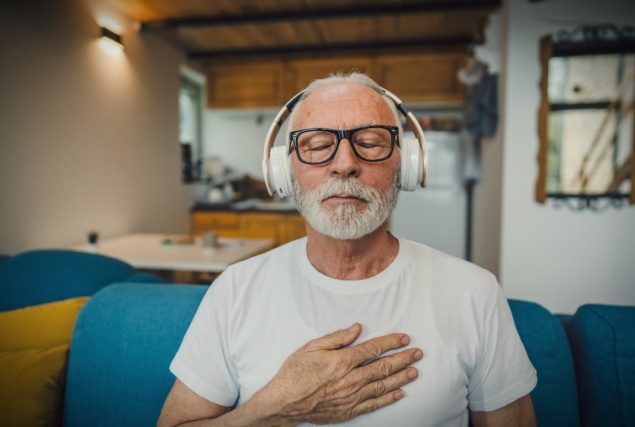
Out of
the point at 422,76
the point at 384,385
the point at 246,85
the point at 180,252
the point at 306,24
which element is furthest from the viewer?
the point at 246,85

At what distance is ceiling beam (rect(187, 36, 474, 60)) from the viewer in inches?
147

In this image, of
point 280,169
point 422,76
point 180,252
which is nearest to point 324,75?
point 422,76

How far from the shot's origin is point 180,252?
215 cm

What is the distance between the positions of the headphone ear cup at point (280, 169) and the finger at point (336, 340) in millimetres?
346

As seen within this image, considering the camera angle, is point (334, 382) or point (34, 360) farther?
point (34, 360)

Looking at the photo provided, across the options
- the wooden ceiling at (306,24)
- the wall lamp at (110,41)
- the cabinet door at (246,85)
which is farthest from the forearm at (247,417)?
the cabinet door at (246,85)

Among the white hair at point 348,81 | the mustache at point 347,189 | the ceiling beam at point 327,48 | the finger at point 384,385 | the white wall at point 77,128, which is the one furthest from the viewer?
the ceiling beam at point 327,48

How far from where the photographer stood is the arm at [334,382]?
75 cm

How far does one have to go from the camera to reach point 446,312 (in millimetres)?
817

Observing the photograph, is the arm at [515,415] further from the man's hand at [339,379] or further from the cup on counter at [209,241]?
the cup on counter at [209,241]

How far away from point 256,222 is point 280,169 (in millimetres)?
3259

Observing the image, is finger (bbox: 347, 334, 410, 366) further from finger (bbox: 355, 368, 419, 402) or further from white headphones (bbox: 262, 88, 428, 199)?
white headphones (bbox: 262, 88, 428, 199)

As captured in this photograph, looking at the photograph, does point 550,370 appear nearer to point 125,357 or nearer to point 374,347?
point 374,347

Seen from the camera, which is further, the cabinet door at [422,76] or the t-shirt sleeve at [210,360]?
the cabinet door at [422,76]
